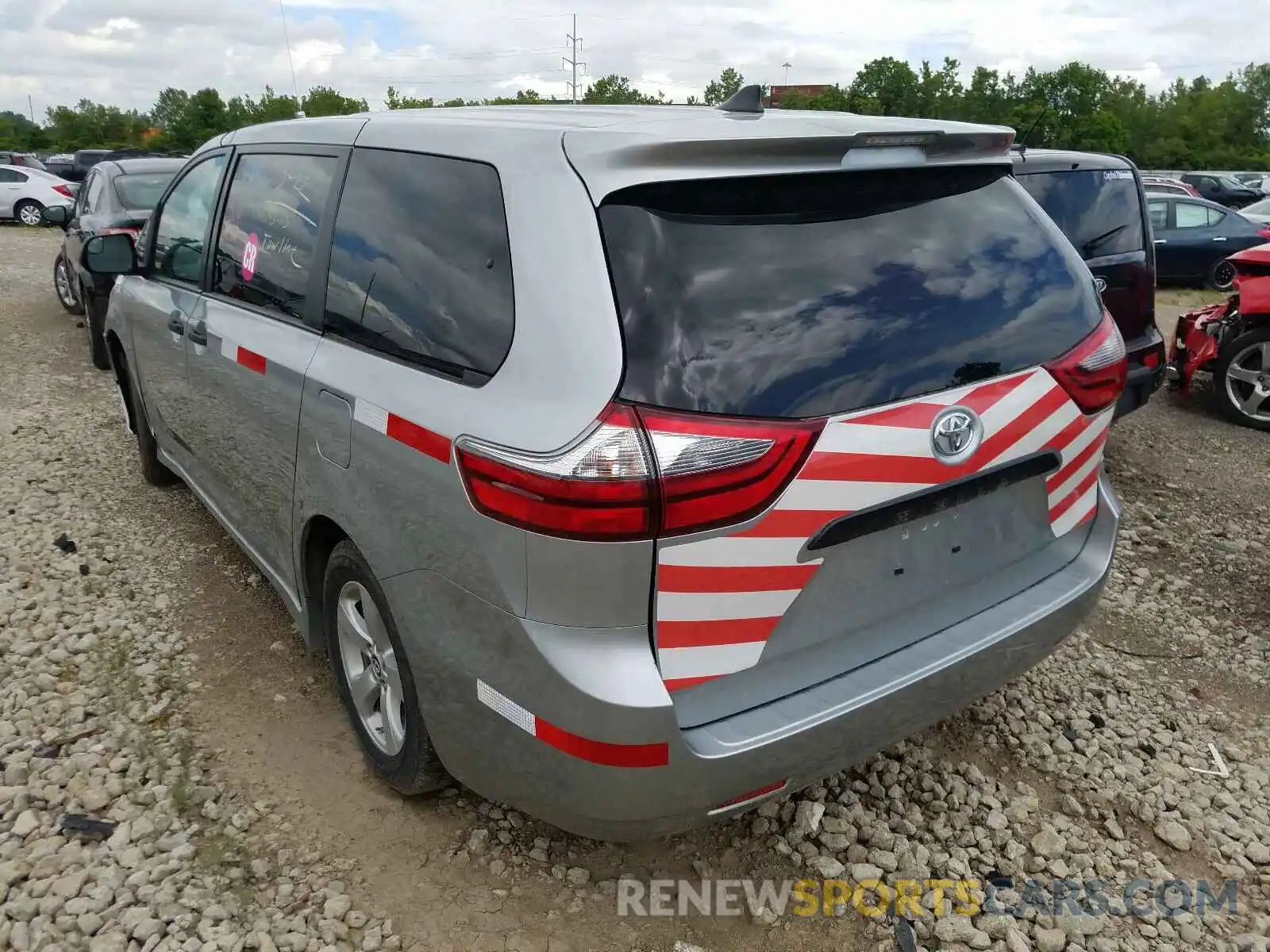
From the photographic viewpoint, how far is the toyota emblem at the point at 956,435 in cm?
209

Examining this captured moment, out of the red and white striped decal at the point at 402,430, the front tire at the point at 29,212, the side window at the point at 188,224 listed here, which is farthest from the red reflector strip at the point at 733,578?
the front tire at the point at 29,212

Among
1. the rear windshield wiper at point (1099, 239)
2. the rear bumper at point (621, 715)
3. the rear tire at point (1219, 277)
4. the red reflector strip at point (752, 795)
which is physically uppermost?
the rear windshield wiper at point (1099, 239)

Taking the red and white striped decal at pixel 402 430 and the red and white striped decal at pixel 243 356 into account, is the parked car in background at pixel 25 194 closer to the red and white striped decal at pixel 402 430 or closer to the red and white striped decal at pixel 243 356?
the red and white striped decal at pixel 243 356

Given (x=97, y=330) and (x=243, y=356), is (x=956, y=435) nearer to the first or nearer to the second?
(x=243, y=356)

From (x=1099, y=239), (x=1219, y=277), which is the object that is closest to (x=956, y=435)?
(x=1099, y=239)

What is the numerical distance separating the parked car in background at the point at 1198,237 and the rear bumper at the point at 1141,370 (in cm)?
1084

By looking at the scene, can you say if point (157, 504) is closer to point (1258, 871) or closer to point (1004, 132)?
point (1004, 132)

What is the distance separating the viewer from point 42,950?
7.38ft

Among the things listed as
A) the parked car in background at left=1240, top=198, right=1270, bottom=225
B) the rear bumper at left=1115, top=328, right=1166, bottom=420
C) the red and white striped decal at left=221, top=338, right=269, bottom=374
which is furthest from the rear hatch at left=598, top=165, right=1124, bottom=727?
the parked car in background at left=1240, top=198, right=1270, bottom=225

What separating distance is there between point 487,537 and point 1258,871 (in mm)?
2289

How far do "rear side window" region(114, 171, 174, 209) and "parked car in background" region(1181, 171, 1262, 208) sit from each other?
26.6 meters

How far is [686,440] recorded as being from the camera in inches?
71.3

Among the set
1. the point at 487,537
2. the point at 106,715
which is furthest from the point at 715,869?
the point at 106,715

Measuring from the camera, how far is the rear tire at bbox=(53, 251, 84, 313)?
33.3 feet
